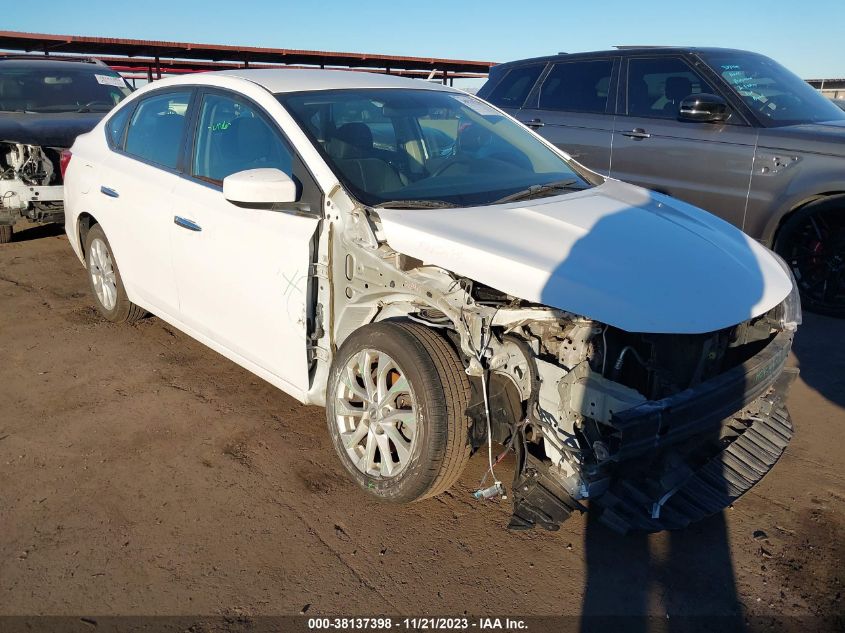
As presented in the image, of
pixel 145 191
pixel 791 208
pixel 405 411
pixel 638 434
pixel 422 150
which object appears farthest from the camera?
pixel 791 208

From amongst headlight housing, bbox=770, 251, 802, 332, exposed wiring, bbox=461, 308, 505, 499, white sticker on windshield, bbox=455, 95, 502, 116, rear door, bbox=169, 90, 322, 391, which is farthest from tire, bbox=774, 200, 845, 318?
rear door, bbox=169, 90, 322, 391

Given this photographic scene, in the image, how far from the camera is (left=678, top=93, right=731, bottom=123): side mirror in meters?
5.76

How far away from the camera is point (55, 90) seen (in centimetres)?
862

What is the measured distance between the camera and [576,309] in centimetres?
253

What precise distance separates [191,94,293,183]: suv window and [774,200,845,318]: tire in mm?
3989

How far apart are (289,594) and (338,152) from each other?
77.0 inches

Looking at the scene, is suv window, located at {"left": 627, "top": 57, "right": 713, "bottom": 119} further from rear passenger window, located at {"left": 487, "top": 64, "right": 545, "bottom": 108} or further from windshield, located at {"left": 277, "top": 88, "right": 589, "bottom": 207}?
windshield, located at {"left": 277, "top": 88, "right": 589, "bottom": 207}

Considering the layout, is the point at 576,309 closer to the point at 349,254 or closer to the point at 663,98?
the point at 349,254

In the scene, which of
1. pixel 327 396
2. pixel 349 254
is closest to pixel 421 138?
pixel 349 254

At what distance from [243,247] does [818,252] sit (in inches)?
173

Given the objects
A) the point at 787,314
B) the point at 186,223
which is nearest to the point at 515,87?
the point at 186,223

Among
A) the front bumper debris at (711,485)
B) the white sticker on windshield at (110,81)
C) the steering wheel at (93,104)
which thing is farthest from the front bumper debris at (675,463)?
the white sticker on windshield at (110,81)

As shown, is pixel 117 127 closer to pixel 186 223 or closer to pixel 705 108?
pixel 186 223

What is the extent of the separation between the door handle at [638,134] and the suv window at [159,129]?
3872 mm
